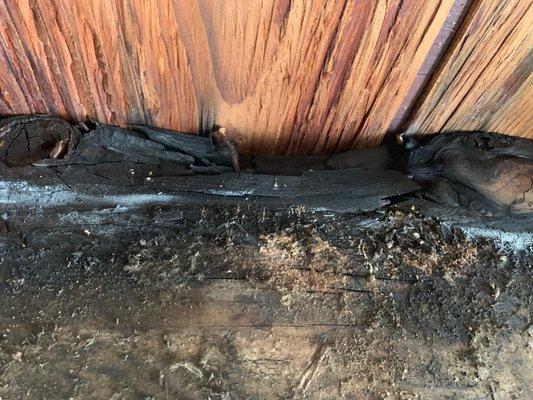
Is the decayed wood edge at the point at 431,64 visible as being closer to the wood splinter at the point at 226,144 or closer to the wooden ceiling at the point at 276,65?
the wooden ceiling at the point at 276,65

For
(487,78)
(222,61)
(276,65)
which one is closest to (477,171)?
(487,78)

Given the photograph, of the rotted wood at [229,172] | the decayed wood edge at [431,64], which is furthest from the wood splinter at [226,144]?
the decayed wood edge at [431,64]

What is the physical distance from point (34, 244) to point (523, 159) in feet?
3.52

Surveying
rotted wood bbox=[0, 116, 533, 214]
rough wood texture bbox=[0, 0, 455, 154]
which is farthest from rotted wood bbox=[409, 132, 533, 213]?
rough wood texture bbox=[0, 0, 455, 154]

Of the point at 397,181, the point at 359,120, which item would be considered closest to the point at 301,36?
the point at 359,120

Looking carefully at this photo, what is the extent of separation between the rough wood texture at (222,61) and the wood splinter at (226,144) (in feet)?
0.06

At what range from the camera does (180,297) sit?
1013mm

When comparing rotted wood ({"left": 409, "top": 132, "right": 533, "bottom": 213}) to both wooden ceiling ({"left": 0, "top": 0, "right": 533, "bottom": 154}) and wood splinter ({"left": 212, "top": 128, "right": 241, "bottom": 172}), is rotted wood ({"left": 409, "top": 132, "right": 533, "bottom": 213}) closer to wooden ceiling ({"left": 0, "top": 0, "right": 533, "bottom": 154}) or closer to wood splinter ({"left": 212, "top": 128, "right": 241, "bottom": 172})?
wooden ceiling ({"left": 0, "top": 0, "right": 533, "bottom": 154})

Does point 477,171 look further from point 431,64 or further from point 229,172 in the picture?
point 229,172

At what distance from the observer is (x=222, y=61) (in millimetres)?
1091

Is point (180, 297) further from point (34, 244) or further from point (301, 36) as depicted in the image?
point (301, 36)

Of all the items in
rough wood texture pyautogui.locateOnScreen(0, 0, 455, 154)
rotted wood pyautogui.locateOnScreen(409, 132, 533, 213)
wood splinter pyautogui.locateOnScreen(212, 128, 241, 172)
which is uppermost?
rough wood texture pyautogui.locateOnScreen(0, 0, 455, 154)

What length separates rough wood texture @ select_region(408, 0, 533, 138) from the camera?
1.04 m

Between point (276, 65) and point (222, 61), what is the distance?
Answer: 0.37 feet
